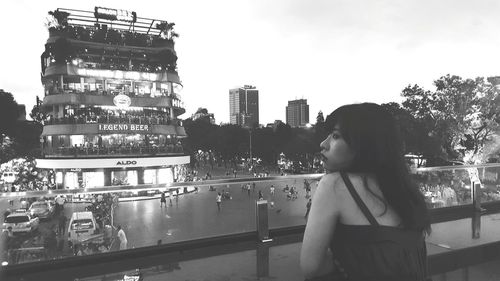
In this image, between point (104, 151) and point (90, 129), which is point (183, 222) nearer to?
point (104, 151)

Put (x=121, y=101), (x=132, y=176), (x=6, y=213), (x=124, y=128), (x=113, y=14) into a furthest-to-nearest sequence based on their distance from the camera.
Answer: (x=113, y=14)
(x=121, y=101)
(x=124, y=128)
(x=132, y=176)
(x=6, y=213)

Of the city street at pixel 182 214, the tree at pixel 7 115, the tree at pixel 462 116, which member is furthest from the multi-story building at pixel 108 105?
the city street at pixel 182 214

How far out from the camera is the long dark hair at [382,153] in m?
1.44

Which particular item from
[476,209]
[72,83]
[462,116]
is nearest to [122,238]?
[476,209]

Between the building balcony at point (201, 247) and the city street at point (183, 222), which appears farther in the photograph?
the city street at point (183, 222)

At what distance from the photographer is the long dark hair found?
144 centimetres

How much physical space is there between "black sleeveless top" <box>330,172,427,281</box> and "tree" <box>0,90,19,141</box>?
A: 4579 centimetres

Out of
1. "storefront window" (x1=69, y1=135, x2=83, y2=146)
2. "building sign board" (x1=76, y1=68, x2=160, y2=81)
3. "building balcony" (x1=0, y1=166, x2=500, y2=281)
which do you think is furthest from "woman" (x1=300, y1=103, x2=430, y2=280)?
"building sign board" (x1=76, y1=68, x2=160, y2=81)

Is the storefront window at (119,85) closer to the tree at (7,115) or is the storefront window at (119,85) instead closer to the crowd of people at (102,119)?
the crowd of people at (102,119)

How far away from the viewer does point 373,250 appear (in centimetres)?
141

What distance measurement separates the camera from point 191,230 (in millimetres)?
4184

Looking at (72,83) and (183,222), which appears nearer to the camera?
(183,222)

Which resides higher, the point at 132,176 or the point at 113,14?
the point at 113,14

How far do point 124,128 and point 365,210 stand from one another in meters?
33.6
